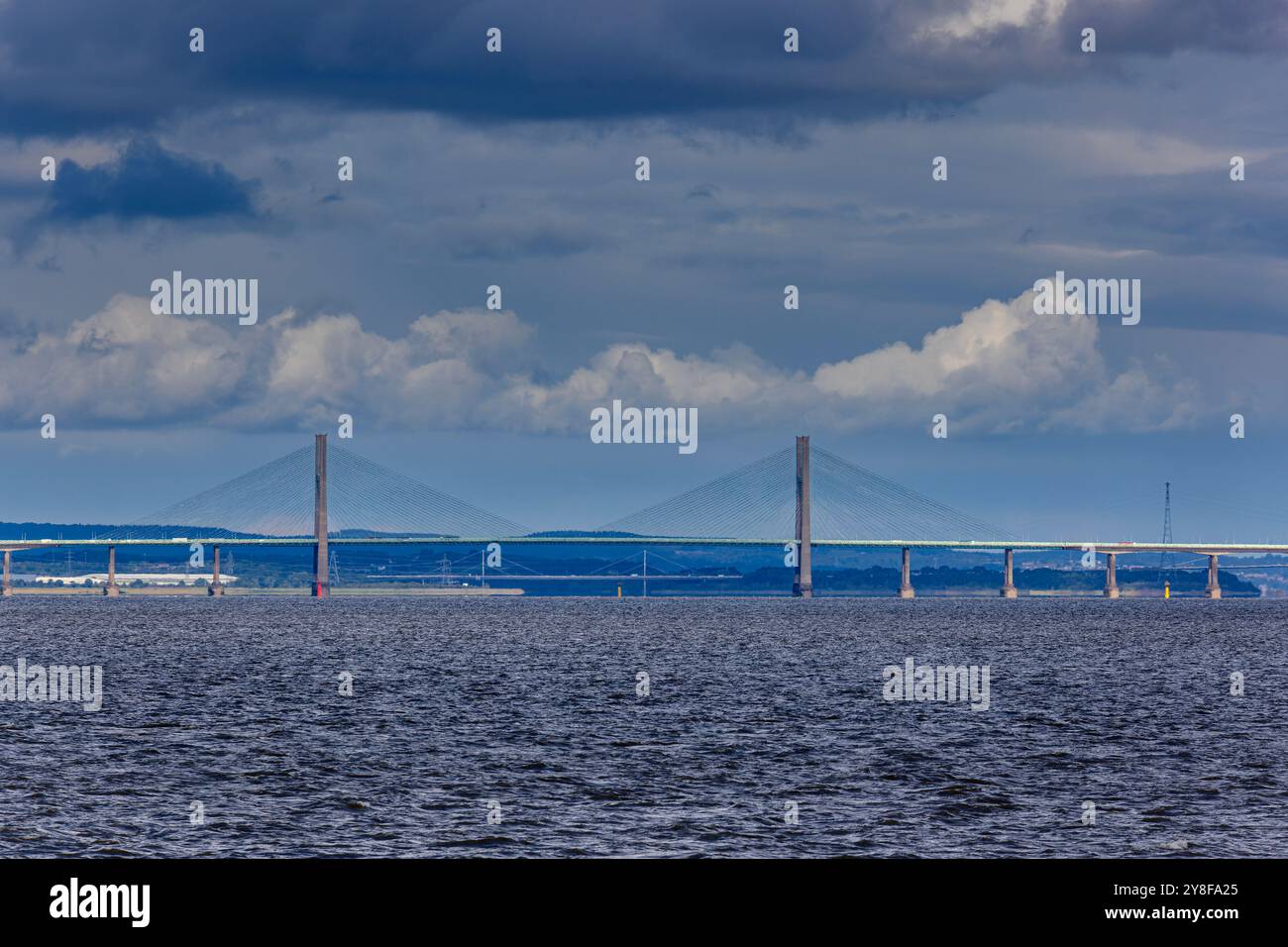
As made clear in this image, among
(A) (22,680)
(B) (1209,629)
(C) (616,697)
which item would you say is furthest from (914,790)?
(B) (1209,629)

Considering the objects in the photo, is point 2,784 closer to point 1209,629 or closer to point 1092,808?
point 1092,808

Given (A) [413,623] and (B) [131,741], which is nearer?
(B) [131,741]
